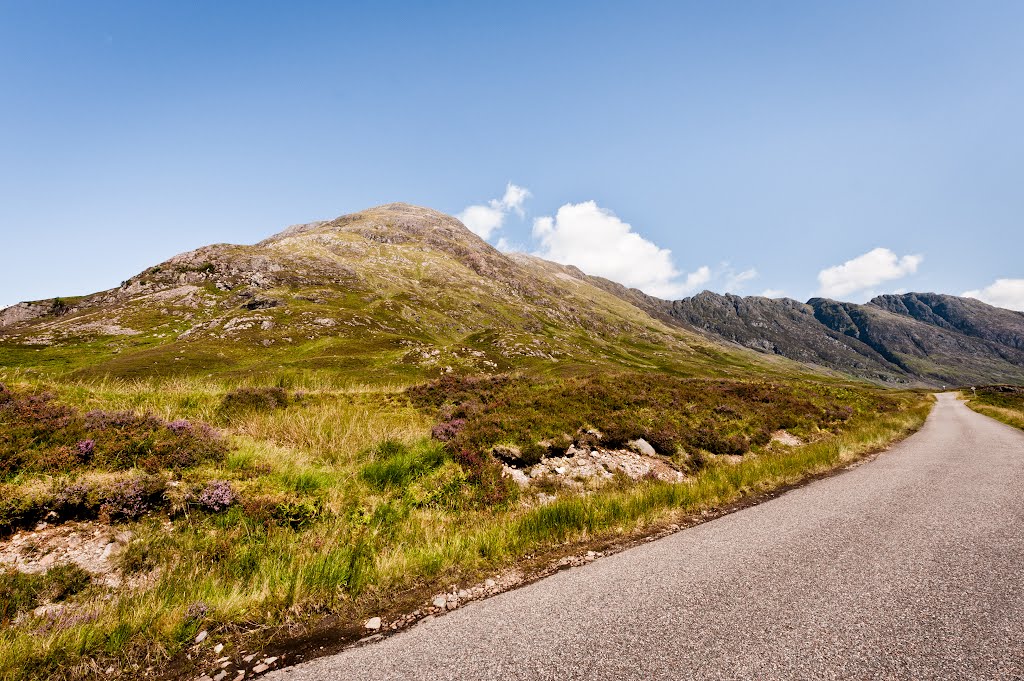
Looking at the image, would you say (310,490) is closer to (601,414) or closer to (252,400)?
(252,400)

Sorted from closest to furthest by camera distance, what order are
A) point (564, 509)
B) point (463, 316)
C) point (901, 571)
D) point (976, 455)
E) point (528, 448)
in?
point (901, 571), point (564, 509), point (528, 448), point (976, 455), point (463, 316)

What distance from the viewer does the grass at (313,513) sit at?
483cm

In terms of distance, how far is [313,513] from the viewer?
7867 mm

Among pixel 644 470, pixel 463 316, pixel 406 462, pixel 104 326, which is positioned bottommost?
pixel 644 470

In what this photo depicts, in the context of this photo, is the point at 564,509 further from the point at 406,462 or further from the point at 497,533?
the point at 406,462

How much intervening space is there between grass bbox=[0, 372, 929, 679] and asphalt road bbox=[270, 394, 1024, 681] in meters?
1.33

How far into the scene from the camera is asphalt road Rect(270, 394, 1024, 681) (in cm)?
396

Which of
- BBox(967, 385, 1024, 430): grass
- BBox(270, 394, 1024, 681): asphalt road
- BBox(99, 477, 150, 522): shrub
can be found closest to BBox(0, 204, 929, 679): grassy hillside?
BBox(99, 477, 150, 522): shrub

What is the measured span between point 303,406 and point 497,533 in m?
9.78

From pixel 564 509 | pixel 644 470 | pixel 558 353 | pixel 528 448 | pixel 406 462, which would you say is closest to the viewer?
pixel 564 509

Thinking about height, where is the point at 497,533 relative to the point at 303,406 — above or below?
below

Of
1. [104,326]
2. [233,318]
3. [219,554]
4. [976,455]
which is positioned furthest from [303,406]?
[104,326]

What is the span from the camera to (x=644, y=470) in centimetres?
1329

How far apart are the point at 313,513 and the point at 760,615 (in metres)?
7.61
